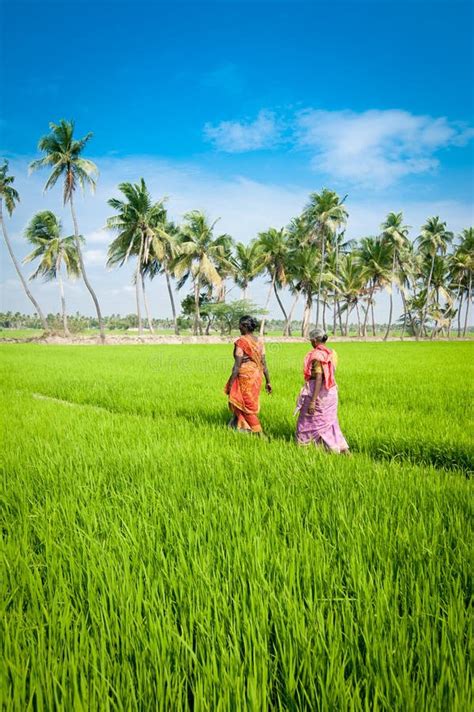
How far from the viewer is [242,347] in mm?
4543

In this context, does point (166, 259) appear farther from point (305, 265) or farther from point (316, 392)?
point (316, 392)

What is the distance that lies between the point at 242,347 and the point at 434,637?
360 cm

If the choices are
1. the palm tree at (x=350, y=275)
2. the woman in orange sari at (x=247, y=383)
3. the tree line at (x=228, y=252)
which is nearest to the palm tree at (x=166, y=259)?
the tree line at (x=228, y=252)

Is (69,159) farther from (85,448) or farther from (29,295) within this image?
(85,448)

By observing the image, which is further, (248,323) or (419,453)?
(248,323)

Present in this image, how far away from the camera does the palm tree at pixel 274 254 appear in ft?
114

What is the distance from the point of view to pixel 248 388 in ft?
14.8

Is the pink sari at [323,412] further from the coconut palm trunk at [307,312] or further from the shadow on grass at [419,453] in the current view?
the coconut palm trunk at [307,312]

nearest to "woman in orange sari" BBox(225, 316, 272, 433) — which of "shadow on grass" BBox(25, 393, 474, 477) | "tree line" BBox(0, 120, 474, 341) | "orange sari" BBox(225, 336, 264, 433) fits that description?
"orange sari" BBox(225, 336, 264, 433)

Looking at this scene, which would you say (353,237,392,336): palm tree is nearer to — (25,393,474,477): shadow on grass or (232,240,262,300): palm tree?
(232,240,262,300): palm tree

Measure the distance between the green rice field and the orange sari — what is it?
759mm

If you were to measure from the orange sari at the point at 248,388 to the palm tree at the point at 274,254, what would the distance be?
Answer: 105ft

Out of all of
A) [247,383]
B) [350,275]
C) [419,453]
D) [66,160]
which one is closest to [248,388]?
[247,383]

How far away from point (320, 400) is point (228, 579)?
2.72m
